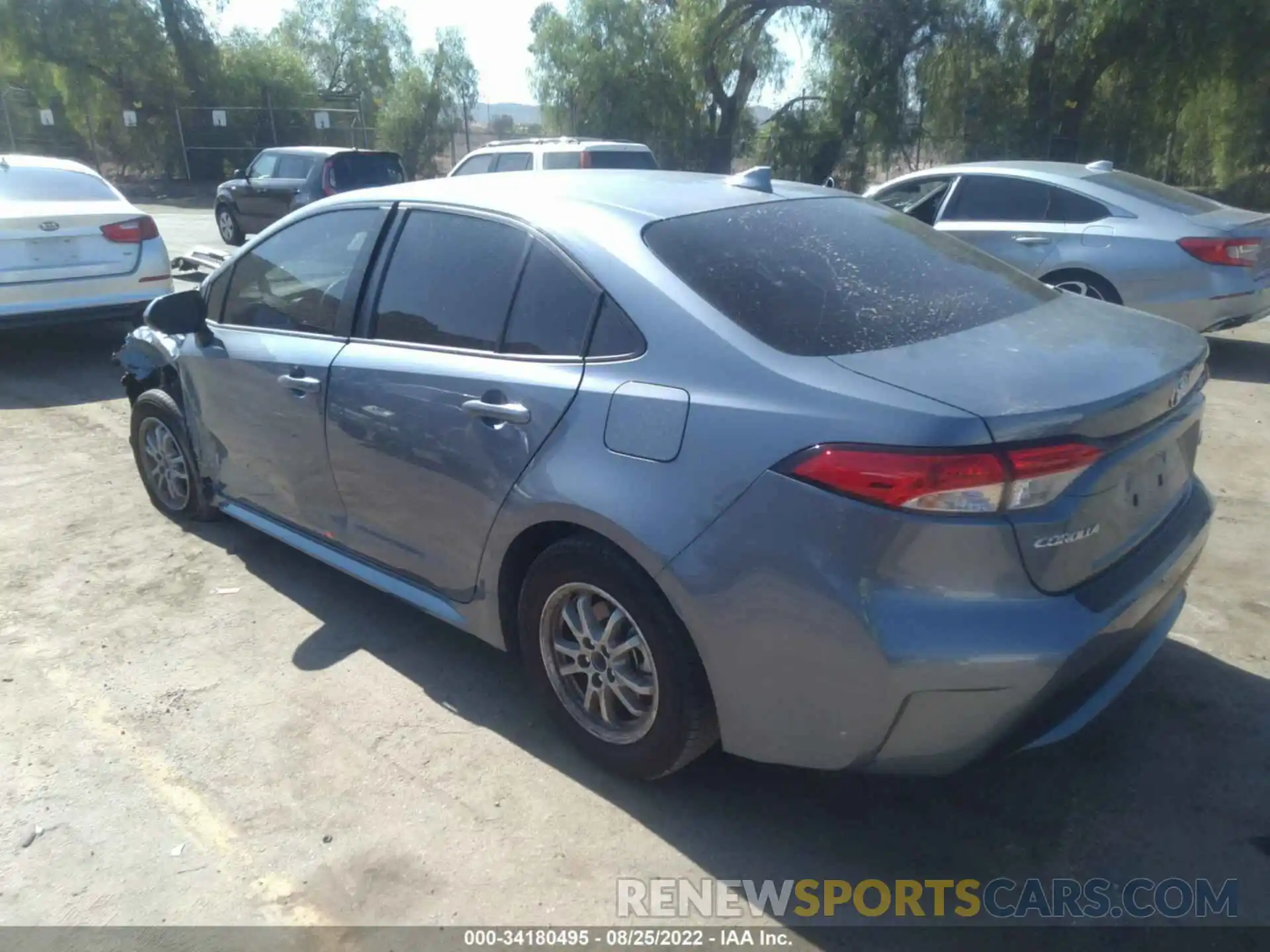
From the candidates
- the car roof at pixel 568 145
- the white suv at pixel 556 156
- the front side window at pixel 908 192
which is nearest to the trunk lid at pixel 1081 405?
the front side window at pixel 908 192

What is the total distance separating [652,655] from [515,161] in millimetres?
12875

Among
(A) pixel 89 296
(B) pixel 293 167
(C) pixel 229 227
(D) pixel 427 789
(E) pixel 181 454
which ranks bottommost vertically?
(C) pixel 229 227

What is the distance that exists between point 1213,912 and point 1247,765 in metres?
0.69

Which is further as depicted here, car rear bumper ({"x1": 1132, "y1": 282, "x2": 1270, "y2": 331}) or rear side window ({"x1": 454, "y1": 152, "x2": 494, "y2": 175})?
rear side window ({"x1": 454, "y1": 152, "x2": 494, "y2": 175})

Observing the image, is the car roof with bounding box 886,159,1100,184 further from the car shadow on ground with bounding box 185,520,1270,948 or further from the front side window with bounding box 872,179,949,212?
the car shadow on ground with bounding box 185,520,1270,948

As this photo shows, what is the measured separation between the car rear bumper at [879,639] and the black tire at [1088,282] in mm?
5635

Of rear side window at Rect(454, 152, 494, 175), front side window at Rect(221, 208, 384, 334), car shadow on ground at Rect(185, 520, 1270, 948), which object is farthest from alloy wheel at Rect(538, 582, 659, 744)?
rear side window at Rect(454, 152, 494, 175)

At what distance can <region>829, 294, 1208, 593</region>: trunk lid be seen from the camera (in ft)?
7.90

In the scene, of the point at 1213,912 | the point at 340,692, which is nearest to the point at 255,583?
the point at 340,692

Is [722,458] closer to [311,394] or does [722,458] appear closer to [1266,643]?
[311,394]

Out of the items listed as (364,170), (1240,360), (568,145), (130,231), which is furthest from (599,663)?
(364,170)

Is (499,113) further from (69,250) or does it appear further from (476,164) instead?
(69,250)

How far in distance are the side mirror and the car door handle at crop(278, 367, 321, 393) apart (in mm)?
766

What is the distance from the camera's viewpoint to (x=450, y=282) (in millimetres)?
3480
